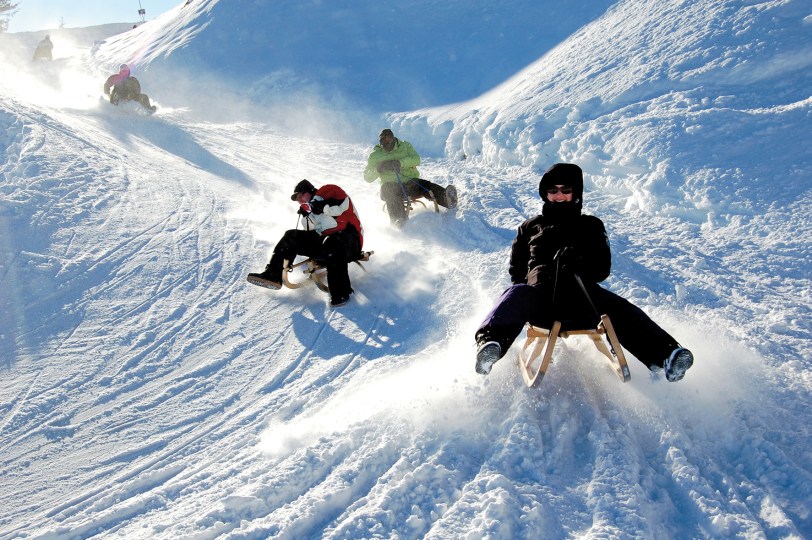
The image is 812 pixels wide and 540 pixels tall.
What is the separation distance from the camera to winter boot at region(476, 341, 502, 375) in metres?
3.40

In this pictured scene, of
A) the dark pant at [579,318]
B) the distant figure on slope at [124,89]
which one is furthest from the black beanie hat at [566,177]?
the distant figure on slope at [124,89]

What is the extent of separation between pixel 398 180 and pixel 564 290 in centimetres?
438

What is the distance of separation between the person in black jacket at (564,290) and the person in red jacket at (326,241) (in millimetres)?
1953

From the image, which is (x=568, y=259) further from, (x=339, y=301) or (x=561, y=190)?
(x=339, y=301)

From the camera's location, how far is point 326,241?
5848 mm

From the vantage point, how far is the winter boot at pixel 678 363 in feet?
10.9

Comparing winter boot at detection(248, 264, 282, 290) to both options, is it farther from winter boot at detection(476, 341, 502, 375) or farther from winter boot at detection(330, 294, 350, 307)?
winter boot at detection(476, 341, 502, 375)

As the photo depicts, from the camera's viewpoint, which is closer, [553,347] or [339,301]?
[553,347]

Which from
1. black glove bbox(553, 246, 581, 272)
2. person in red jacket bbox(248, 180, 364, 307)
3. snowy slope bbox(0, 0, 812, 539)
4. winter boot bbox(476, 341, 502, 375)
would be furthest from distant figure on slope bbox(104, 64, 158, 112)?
winter boot bbox(476, 341, 502, 375)

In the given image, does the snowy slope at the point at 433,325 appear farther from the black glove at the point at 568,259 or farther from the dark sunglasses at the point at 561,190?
the dark sunglasses at the point at 561,190

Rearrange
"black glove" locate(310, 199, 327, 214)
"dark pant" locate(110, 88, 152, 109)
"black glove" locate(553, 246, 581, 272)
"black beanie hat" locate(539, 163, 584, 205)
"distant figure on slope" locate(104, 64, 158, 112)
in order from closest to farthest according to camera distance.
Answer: "black glove" locate(553, 246, 581, 272)
"black beanie hat" locate(539, 163, 584, 205)
"black glove" locate(310, 199, 327, 214)
"distant figure on slope" locate(104, 64, 158, 112)
"dark pant" locate(110, 88, 152, 109)

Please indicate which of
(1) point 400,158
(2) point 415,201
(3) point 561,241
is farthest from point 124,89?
(3) point 561,241

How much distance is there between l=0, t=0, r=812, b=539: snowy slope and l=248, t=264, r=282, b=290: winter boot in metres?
0.26

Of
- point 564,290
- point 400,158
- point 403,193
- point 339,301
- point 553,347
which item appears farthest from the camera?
point 400,158
